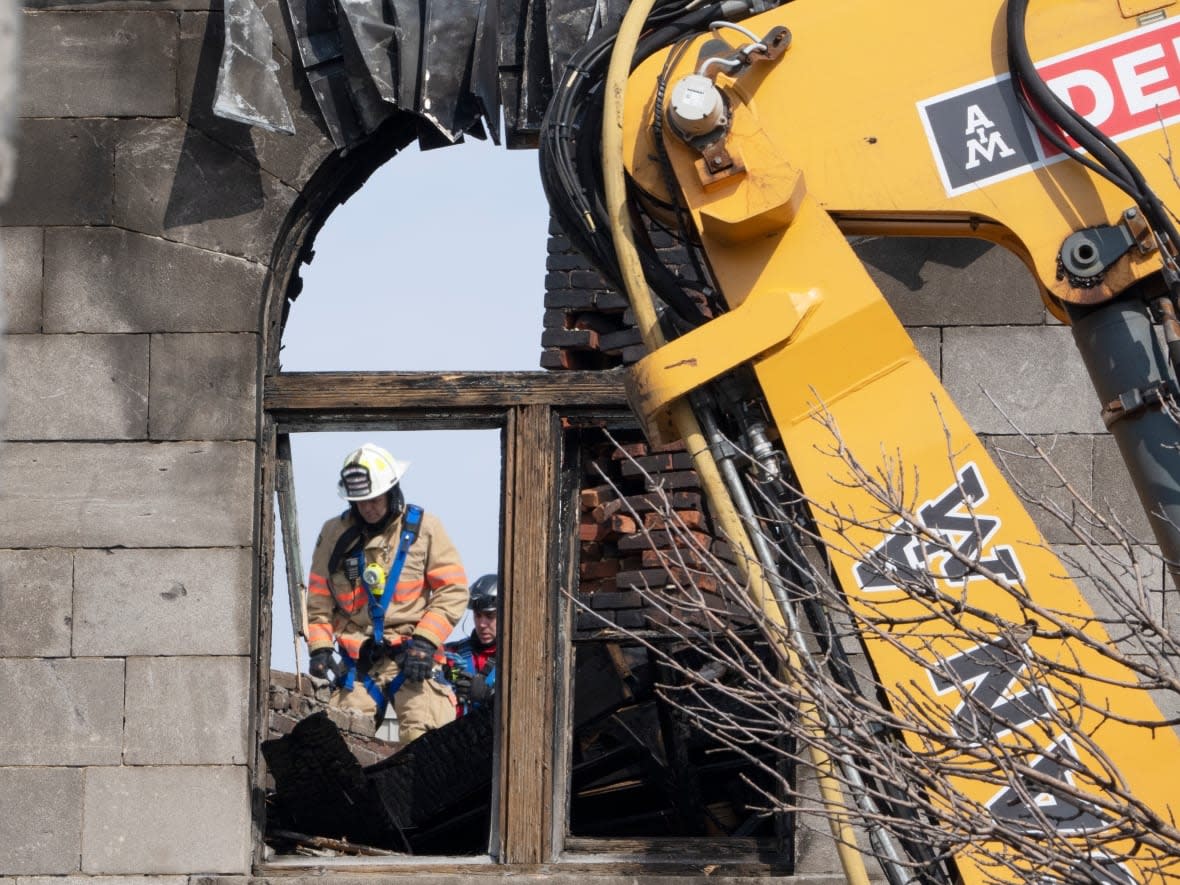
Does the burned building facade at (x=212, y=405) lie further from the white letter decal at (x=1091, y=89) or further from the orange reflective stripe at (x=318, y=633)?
the orange reflective stripe at (x=318, y=633)

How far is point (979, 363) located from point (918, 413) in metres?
2.41

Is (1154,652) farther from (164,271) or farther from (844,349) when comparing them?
(164,271)

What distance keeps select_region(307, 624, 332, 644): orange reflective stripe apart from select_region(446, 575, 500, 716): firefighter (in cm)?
79

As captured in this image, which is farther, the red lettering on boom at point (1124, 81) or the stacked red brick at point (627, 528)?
the stacked red brick at point (627, 528)

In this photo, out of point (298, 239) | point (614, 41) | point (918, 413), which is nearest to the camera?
point (918, 413)

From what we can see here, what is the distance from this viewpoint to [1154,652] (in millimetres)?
4090

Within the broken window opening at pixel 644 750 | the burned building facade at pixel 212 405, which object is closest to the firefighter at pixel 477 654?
the broken window opening at pixel 644 750

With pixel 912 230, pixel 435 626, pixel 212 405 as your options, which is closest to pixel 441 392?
pixel 212 405

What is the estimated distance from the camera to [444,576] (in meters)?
10.4

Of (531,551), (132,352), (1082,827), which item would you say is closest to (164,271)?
(132,352)

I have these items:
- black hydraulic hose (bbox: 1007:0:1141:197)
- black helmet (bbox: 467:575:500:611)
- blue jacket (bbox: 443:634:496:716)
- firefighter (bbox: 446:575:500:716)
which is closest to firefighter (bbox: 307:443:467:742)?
firefighter (bbox: 446:575:500:716)

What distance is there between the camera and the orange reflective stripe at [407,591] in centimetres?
1034

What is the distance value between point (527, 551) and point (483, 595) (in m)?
5.17

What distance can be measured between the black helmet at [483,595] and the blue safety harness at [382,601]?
4.73 feet
